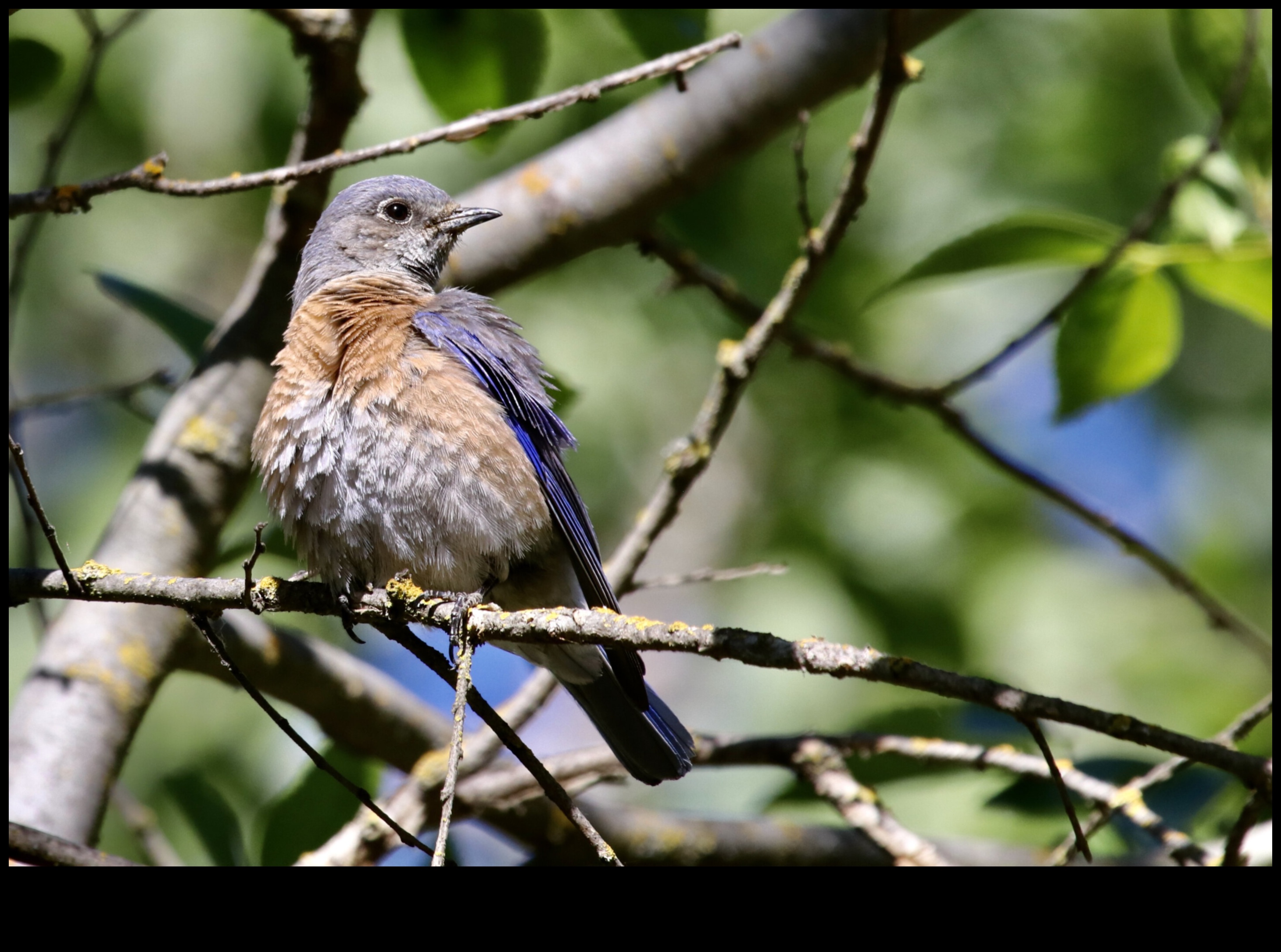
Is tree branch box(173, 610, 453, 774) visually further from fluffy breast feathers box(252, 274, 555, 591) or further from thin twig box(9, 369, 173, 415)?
thin twig box(9, 369, 173, 415)

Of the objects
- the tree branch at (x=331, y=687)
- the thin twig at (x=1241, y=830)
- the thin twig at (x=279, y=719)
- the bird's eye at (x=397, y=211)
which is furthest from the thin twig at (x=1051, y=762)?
the bird's eye at (x=397, y=211)

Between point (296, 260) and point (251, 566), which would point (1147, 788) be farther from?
point (296, 260)

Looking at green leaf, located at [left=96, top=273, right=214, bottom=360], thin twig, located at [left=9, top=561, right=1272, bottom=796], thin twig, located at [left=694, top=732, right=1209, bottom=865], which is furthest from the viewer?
green leaf, located at [left=96, top=273, right=214, bottom=360]

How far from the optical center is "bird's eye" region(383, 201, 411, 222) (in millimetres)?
5348

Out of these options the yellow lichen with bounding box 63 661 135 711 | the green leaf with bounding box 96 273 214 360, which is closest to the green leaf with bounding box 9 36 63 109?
the green leaf with bounding box 96 273 214 360

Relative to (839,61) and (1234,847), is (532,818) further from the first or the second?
(839,61)

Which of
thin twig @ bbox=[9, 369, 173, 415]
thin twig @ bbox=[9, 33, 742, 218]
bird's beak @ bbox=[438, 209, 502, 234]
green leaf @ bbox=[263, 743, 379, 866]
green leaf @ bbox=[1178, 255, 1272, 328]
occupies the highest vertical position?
bird's beak @ bbox=[438, 209, 502, 234]

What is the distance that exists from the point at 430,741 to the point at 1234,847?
133 inches

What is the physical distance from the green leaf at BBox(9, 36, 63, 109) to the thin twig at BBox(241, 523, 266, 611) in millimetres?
2641

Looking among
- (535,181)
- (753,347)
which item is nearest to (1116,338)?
(753,347)

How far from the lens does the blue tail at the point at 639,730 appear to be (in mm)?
4211

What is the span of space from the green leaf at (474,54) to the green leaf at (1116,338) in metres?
2.39
